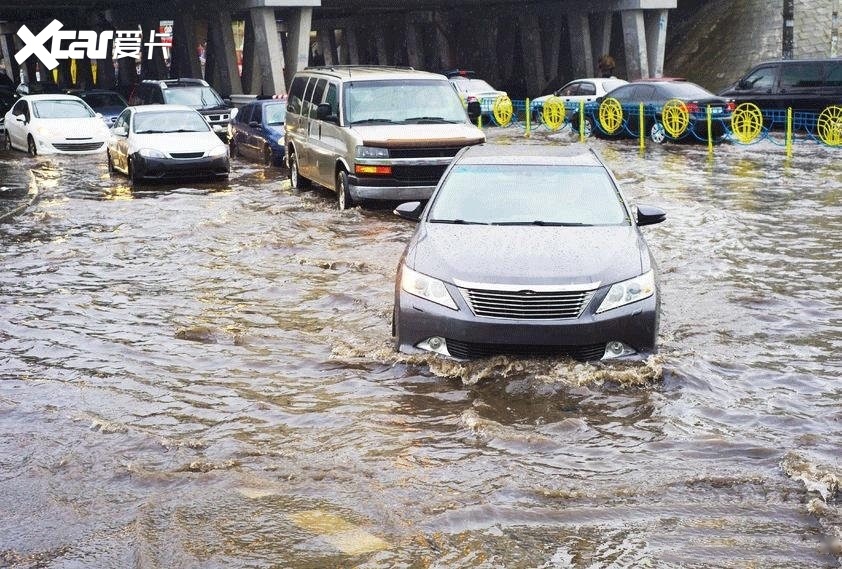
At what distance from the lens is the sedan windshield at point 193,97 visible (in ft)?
96.0

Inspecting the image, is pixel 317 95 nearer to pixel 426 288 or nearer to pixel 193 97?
pixel 426 288

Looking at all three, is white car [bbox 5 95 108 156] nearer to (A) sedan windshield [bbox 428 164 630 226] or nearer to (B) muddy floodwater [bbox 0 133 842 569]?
(B) muddy floodwater [bbox 0 133 842 569]

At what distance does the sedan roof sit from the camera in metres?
9.23

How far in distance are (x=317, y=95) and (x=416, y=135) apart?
2485mm

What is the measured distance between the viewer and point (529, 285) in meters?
7.25

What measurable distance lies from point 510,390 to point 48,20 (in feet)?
182

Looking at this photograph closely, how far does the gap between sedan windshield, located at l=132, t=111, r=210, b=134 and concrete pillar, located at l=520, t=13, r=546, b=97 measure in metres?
30.7

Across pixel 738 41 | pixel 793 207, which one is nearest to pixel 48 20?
pixel 738 41

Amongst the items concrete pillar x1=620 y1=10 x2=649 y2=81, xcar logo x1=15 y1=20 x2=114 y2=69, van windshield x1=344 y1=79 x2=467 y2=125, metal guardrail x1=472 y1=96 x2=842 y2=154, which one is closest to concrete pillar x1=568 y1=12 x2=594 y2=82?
concrete pillar x1=620 y1=10 x2=649 y2=81

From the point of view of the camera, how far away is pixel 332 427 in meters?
6.86

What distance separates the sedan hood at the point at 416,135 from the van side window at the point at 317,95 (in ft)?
4.96

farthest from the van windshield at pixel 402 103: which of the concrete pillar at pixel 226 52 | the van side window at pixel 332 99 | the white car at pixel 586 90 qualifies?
the concrete pillar at pixel 226 52

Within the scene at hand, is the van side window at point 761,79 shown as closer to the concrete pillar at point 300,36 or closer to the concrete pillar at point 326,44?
the concrete pillar at point 300,36

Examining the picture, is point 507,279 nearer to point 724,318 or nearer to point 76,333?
point 724,318
